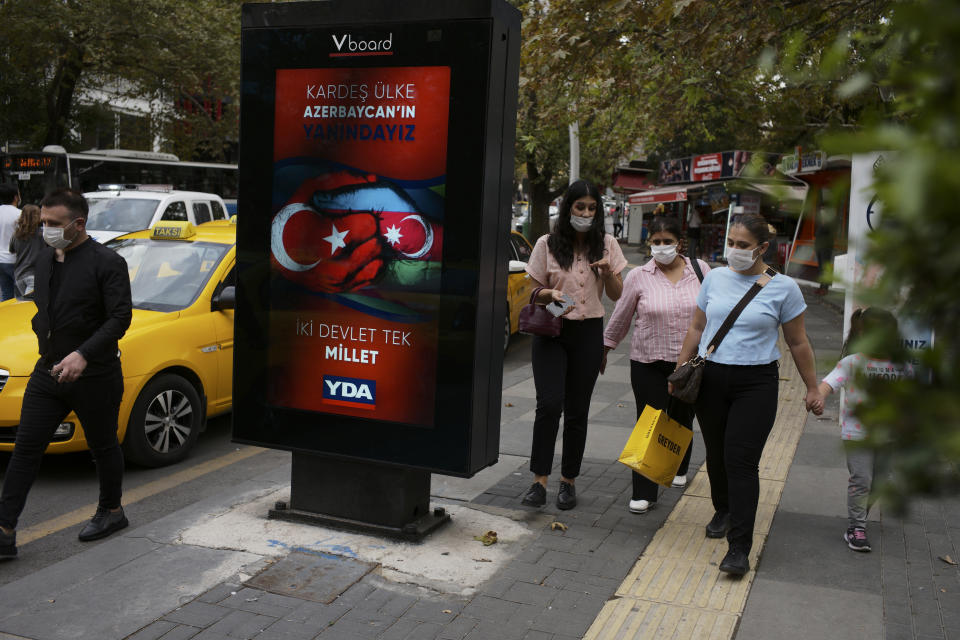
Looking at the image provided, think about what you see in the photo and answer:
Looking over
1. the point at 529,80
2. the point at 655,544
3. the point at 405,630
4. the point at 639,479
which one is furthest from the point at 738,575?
the point at 529,80

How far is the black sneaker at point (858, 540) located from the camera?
511 centimetres

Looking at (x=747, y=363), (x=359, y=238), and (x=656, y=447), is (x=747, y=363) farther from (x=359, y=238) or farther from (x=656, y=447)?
(x=359, y=238)

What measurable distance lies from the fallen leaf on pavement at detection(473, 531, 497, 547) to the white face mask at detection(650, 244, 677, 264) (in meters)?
1.95

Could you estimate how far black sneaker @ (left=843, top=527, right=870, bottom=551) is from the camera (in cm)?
511

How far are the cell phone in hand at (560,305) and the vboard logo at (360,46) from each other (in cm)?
170

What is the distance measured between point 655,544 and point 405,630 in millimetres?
1745

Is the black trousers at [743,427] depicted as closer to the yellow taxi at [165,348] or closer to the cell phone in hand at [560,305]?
the cell phone in hand at [560,305]

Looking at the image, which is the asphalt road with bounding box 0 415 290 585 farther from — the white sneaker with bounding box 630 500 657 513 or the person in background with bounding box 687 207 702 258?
the person in background with bounding box 687 207 702 258

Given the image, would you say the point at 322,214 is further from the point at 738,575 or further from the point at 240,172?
the point at 738,575

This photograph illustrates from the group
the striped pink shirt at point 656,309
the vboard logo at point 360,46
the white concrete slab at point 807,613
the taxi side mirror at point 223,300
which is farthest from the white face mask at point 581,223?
the taxi side mirror at point 223,300

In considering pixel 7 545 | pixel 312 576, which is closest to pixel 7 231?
pixel 7 545

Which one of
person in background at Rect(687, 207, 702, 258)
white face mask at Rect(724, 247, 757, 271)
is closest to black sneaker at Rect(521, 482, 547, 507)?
white face mask at Rect(724, 247, 757, 271)

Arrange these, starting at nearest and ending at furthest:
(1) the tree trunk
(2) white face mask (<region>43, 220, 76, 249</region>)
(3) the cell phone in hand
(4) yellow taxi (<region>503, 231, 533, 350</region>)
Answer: (2) white face mask (<region>43, 220, 76, 249</region>), (3) the cell phone in hand, (4) yellow taxi (<region>503, 231, 533, 350</region>), (1) the tree trunk

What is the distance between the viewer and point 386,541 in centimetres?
500
